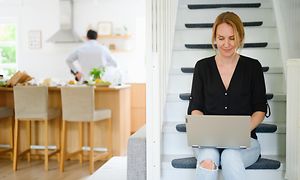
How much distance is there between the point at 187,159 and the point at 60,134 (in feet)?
9.01

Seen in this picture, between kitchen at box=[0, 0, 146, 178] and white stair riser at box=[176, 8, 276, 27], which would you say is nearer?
white stair riser at box=[176, 8, 276, 27]

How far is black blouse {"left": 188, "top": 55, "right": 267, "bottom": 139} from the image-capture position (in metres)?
2.40

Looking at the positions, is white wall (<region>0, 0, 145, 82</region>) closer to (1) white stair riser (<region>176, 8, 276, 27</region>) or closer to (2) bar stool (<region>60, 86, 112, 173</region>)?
(2) bar stool (<region>60, 86, 112, 173</region>)

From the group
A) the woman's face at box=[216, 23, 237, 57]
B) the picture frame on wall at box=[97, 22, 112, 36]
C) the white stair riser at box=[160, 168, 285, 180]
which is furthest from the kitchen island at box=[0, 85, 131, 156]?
the picture frame on wall at box=[97, 22, 112, 36]

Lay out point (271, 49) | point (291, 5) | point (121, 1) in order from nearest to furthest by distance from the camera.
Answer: point (291, 5) → point (271, 49) → point (121, 1)

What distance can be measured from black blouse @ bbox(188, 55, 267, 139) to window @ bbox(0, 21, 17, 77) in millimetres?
6760

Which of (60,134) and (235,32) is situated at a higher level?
(235,32)

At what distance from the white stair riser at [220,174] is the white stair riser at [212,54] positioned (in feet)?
3.53

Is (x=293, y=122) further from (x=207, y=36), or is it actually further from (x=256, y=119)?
(x=207, y=36)

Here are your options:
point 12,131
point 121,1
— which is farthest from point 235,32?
point 121,1

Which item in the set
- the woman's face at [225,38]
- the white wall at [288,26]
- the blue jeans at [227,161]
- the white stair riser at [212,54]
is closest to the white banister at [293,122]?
the blue jeans at [227,161]

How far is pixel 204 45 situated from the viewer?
11.1ft

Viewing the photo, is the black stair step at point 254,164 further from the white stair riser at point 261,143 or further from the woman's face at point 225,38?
the woman's face at point 225,38

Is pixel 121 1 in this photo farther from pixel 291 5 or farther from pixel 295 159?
pixel 295 159
